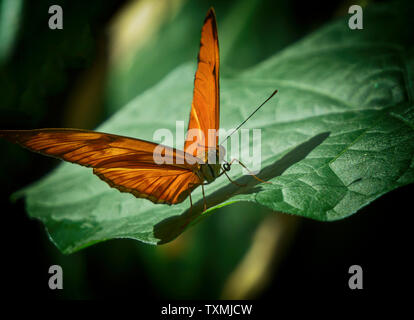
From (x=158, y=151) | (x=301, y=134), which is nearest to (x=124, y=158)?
(x=158, y=151)

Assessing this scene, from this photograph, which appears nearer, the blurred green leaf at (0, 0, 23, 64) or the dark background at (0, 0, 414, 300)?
Result: the dark background at (0, 0, 414, 300)

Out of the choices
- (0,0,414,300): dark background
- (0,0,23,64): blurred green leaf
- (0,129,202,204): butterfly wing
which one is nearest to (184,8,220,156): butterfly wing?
(0,129,202,204): butterfly wing

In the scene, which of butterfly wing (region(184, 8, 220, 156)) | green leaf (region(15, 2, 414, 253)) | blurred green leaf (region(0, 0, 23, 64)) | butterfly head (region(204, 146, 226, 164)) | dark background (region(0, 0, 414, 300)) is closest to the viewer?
green leaf (region(15, 2, 414, 253))

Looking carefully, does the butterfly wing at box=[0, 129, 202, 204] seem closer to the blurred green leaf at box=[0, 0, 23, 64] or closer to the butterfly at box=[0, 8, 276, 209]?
the butterfly at box=[0, 8, 276, 209]

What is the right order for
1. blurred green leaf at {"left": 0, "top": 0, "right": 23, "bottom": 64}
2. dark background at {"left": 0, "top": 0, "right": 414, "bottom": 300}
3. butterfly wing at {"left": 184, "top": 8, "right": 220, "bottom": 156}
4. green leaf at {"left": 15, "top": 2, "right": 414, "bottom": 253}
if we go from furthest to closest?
blurred green leaf at {"left": 0, "top": 0, "right": 23, "bottom": 64}, dark background at {"left": 0, "top": 0, "right": 414, "bottom": 300}, butterfly wing at {"left": 184, "top": 8, "right": 220, "bottom": 156}, green leaf at {"left": 15, "top": 2, "right": 414, "bottom": 253}

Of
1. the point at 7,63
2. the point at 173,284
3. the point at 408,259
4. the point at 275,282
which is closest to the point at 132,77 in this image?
the point at 7,63

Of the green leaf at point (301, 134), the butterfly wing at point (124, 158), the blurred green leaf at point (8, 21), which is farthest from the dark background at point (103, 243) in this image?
the butterfly wing at point (124, 158)

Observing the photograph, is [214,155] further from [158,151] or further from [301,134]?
[301,134]
